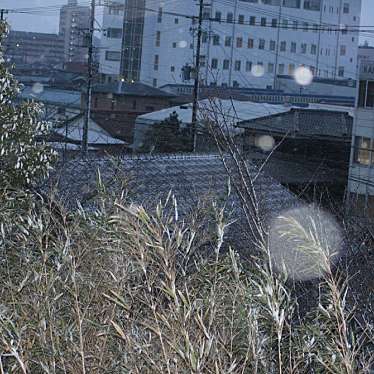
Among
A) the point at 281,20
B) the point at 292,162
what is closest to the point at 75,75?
the point at 281,20

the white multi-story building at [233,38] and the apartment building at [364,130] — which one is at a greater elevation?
the white multi-story building at [233,38]

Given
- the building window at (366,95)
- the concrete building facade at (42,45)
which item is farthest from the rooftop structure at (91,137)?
the concrete building facade at (42,45)

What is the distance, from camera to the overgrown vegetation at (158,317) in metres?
3.04

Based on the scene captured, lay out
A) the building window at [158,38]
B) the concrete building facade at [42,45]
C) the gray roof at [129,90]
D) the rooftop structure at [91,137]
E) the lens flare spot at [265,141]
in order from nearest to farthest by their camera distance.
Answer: the rooftop structure at [91,137], the lens flare spot at [265,141], the gray roof at [129,90], the building window at [158,38], the concrete building facade at [42,45]

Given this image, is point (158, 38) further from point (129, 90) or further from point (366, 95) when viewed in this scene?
point (366, 95)

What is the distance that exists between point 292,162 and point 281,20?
25877mm

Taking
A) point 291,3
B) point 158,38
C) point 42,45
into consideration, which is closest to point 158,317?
point 158,38

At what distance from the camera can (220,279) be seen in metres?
3.83

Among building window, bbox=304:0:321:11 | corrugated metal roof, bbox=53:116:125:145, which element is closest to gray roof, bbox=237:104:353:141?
corrugated metal roof, bbox=53:116:125:145

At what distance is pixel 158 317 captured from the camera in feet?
10.3

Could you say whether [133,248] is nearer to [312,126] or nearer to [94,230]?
[94,230]

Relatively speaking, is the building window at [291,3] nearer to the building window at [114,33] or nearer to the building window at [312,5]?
the building window at [312,5]

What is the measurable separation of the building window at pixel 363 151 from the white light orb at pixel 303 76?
24462mm

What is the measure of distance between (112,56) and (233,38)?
6.90 metres
